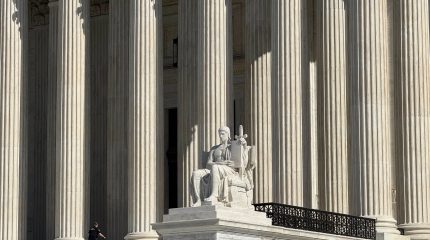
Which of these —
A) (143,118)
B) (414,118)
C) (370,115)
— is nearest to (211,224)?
(370,115)

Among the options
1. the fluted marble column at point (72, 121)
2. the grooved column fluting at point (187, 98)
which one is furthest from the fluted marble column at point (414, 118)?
the fluted marble column at point (72, 121)

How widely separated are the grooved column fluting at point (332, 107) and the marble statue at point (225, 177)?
13.7 meters

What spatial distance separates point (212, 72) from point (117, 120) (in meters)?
11.8

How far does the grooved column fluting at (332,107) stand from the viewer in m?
84.8

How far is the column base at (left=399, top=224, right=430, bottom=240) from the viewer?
81.6 meters

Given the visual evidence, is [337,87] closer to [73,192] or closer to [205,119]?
[205,119]

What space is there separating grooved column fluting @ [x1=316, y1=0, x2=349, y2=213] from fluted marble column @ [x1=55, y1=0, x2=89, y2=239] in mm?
14044

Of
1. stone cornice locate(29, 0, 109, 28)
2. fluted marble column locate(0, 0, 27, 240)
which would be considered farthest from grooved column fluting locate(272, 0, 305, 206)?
stone cornice locate(29, 0, 109, 28)

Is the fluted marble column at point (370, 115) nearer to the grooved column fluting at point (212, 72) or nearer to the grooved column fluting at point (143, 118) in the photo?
the grooved column fluting at point (212, 72)

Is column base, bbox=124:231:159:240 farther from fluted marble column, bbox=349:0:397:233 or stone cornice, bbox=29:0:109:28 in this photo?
stone cornice, bbox=29:0:109:28

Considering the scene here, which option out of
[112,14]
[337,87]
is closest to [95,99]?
[112,14]

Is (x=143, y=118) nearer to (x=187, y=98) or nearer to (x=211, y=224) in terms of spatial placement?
(x=187, y=98)

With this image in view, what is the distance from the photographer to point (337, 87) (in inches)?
3364

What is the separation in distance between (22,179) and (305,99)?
17.7 m
